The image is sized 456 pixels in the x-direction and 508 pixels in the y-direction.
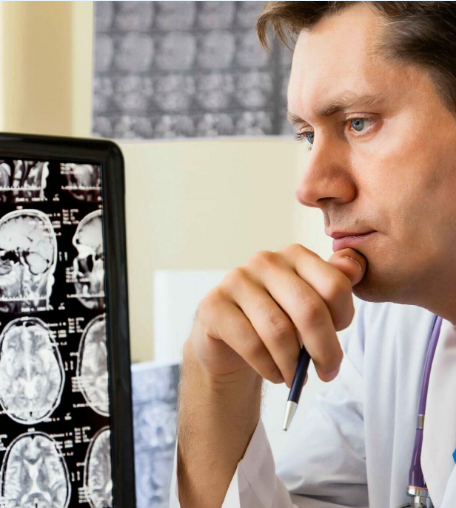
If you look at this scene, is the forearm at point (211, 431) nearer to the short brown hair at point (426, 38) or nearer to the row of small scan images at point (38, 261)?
the row of small scan images at point (38, 261)

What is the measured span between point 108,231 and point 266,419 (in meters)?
0.72

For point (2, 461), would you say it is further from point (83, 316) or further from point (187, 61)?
point (187, 61)

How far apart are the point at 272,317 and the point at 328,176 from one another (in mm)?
189

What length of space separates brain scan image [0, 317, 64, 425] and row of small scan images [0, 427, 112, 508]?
2cm

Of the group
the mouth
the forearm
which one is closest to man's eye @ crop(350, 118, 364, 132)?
the mouth

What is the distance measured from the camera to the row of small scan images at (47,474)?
59cm

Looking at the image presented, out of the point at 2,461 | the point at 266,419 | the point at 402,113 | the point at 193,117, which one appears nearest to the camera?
the point at 2,461

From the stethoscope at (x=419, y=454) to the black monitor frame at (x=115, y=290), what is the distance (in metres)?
0.38

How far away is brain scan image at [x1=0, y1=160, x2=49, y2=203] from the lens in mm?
599

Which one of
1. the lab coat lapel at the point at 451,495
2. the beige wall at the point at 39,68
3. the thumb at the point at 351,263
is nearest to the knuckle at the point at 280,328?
the thumb at the point at 351,263

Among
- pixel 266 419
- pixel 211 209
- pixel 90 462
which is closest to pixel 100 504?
pixel 90 462

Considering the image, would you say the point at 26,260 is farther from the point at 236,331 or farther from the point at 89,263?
the point at 236,331

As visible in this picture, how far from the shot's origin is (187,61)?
141cm

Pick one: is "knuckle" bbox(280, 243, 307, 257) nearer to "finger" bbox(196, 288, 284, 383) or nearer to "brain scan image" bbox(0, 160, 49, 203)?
"finger" bbox(196, 288, 284, 383)
